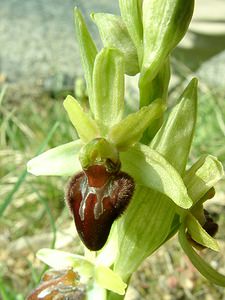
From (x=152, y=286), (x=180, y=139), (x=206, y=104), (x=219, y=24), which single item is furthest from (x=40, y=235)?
(x=219, y=24)

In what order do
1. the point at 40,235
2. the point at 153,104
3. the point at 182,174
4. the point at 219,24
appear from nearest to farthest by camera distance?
the point at 153,104 < the point at 182,174 < the point at 40,235 < the point at 219,24

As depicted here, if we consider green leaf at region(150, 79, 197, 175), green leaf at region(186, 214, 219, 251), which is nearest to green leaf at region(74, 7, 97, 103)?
green leaf at region(150, 79, 197, 175)

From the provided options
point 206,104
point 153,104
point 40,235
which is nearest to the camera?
point 153,104

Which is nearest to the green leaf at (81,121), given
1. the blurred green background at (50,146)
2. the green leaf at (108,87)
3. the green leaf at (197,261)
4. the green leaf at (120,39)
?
the green leaf at (108,87)

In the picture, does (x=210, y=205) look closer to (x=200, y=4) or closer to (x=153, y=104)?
(x=153, y=104)

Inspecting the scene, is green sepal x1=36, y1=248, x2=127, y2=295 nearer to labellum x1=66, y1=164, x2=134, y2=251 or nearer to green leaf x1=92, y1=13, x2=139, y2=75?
labellum x1=66, y1=164, x2=134, y2=251

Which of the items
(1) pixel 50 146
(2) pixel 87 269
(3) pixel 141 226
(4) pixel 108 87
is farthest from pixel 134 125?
(1) pixel 50 146

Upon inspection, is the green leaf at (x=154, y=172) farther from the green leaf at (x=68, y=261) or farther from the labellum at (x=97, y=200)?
the green leaf at (x=68, y=261)
